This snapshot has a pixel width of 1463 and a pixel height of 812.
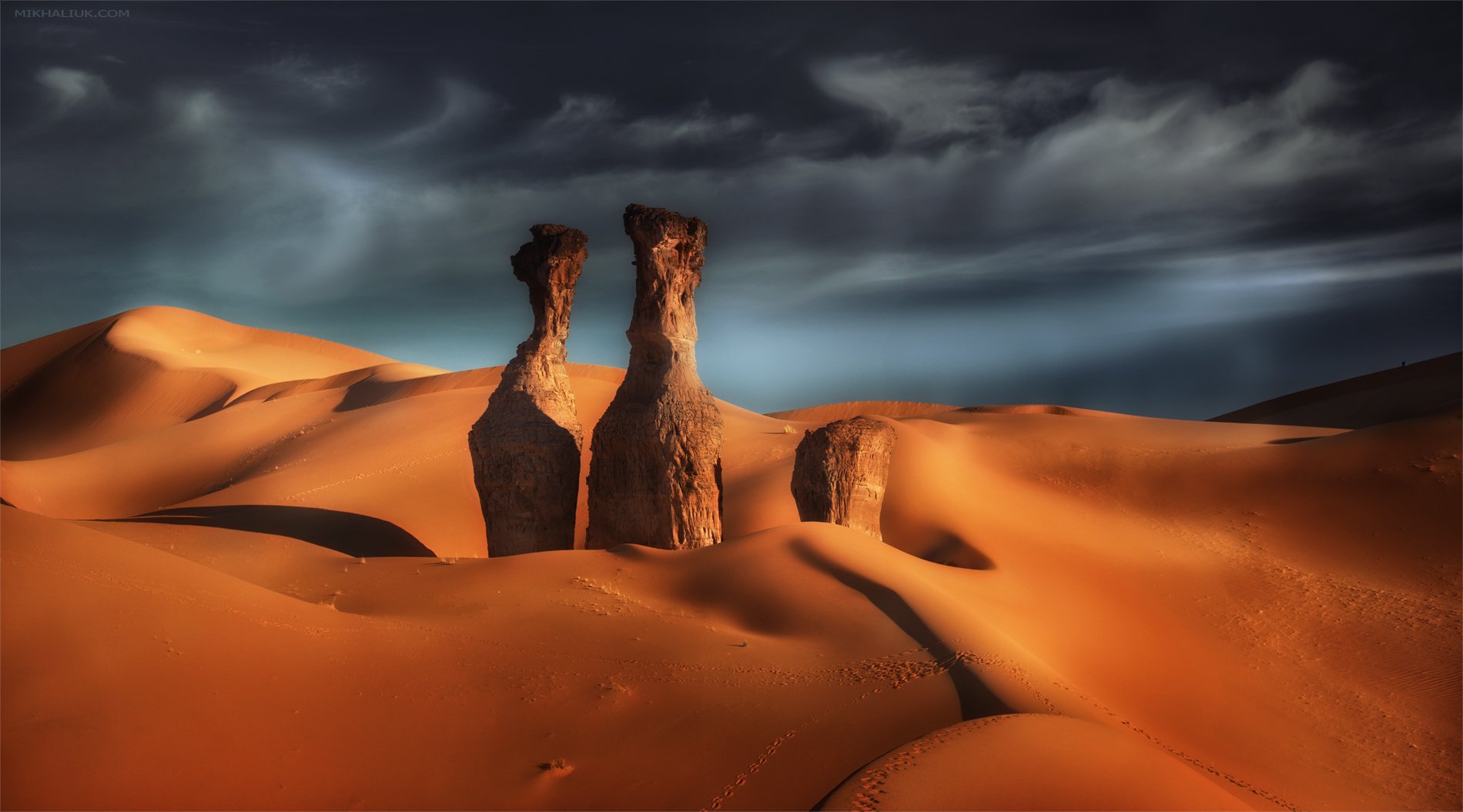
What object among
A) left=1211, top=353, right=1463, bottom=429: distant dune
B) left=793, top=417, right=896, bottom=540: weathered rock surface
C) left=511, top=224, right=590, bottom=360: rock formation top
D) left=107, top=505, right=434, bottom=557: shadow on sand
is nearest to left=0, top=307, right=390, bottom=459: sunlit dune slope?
left=107, top=505, right=434, bottom=557: shadow on sand

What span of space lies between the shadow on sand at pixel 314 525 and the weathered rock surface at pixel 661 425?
3.30m

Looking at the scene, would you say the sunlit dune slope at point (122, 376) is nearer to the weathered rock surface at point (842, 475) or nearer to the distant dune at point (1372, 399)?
the weathered rock surface at point (842, 475)

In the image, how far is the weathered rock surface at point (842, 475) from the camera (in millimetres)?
15523

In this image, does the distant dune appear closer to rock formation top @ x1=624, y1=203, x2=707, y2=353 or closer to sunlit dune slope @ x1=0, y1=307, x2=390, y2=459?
rock formation top @ x1=624, y1=203, x2=707, y2=353

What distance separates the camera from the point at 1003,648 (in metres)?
8.95

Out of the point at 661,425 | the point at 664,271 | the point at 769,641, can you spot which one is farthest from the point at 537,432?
the point at 769,641

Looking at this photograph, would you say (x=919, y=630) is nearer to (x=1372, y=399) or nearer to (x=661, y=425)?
(x=661, y=425)

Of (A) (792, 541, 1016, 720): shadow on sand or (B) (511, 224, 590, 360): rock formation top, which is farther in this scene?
(B) (511, 224, 590, 360): rock formation top

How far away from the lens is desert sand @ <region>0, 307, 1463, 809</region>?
19.4 ft

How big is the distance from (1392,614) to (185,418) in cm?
3965

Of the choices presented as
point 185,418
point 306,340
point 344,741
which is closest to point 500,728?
point 344,741

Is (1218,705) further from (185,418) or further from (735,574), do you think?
(185,418)

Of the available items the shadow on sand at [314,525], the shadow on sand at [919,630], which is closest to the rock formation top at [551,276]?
the shadow on sand at [314,525]

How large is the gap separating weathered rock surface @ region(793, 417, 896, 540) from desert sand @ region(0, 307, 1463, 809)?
1836 mm
